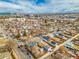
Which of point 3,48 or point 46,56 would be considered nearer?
point 46,56

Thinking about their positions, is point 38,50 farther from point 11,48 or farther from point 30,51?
point 11,48

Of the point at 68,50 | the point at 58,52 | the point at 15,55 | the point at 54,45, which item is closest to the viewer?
the point at 15,55

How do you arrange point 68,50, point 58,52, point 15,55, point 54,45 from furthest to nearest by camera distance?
point 54,45, point 68,50, point 58,52, point 15,55

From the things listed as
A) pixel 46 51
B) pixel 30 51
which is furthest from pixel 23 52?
pixel 46 51

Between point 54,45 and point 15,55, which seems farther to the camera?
point 54,45

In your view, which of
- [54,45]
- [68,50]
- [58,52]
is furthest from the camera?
[54,45]

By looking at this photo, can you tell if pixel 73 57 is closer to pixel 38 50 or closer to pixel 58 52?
pixel 58 52

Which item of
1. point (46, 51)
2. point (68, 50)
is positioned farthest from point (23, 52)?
point (68, 50)

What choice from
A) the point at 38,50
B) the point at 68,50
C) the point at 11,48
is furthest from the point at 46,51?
the point at 11,48

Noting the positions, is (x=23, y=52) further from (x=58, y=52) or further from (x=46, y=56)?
(x=58, y=52)
